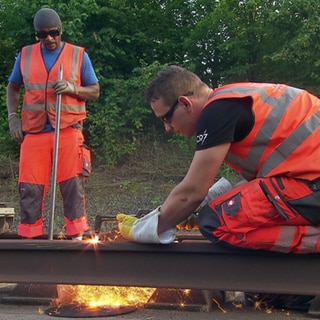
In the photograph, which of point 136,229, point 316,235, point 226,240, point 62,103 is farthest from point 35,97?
point 316,235

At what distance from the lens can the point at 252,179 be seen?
3.57 meters

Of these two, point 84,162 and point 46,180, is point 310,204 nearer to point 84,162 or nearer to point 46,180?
point 84,162

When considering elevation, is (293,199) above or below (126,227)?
above

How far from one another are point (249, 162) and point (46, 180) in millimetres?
2132

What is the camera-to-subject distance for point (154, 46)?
11930 mm

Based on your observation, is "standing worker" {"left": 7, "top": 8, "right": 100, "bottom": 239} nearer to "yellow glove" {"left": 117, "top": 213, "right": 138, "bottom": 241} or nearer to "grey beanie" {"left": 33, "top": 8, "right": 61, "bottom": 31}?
"grey beanie" {"left": 33, "top": 8, "right": 61, "bottom": 31}

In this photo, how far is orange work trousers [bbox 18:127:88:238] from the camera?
4.93 m

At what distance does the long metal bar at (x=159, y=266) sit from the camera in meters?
3.46

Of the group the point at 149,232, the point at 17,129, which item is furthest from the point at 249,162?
the point at 17,129

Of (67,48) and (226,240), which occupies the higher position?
(67,48)

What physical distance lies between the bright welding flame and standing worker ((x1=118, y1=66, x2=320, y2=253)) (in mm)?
695

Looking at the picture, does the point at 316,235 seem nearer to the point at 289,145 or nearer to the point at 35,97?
the point at 289,145

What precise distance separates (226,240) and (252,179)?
16.2 inches

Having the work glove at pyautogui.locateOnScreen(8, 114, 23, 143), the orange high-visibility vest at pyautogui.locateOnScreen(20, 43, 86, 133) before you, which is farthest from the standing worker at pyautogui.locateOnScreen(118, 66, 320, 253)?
the work glove at pyautogui.locateOnScreen(8, 114, 23, 143)
